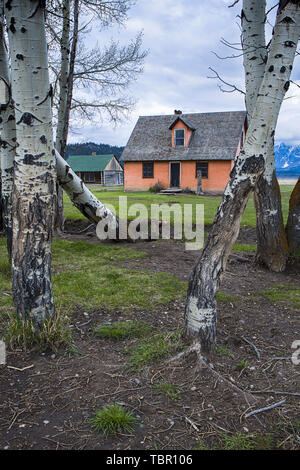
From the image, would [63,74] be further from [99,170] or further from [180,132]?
[99,170]

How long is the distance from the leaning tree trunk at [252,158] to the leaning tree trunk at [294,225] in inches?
126

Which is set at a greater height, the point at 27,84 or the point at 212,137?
the point at 212,137

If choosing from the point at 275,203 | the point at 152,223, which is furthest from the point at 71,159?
the point at 275,203

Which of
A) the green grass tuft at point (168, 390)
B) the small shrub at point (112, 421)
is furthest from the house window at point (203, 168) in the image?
the small shrub at point (112, 421)

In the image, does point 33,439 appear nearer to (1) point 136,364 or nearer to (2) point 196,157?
(1) point 136,364

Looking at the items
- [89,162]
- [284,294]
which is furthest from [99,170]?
[284,294]

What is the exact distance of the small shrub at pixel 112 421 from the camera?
7.47 feet

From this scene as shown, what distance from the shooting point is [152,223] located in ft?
31.2

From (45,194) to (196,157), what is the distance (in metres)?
24.8

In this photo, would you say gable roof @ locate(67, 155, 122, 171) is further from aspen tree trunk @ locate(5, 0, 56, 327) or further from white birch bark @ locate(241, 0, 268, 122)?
aspen tree trunk @ locate(5, 0, 56, 327)

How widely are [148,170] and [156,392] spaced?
27.1m
